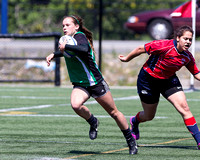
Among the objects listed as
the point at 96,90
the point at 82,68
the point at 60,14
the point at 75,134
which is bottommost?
the point at 60,14

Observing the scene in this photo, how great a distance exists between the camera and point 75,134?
9.47 metres

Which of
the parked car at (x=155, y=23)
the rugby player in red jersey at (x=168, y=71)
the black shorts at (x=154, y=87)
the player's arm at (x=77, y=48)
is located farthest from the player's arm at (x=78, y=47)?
the parked car at (x=155, y=23)

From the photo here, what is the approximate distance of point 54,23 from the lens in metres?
28.5

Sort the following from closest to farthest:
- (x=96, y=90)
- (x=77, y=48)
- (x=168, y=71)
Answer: (x=77, y=48), (x=96, y=90), (x=168, y=71)

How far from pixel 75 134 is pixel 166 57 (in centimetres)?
229

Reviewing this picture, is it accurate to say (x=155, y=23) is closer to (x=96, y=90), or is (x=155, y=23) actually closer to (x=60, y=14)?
(x=60, y=14)

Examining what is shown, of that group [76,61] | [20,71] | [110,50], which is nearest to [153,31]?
[110,50]

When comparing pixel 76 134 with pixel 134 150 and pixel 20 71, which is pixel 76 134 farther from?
pixel 20 71

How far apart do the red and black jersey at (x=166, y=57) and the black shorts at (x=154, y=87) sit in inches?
2.9

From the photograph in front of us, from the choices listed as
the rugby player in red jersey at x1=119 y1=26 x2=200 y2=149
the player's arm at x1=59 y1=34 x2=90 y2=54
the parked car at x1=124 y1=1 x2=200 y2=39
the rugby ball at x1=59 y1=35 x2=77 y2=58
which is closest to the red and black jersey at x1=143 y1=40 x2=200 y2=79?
the rugby player in red jersey at x1=119 y1=26 x2=200 y2=149

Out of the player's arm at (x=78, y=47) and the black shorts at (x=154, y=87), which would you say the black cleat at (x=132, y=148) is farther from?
the player's arm at (x=78, y=47)

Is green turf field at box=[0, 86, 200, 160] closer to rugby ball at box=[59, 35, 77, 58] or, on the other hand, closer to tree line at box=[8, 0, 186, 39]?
rugby ball at box=[59, 35, 77, 58]

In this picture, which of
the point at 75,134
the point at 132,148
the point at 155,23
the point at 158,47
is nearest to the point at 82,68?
the point at 158,47

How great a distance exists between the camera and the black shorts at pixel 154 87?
8008 mm
